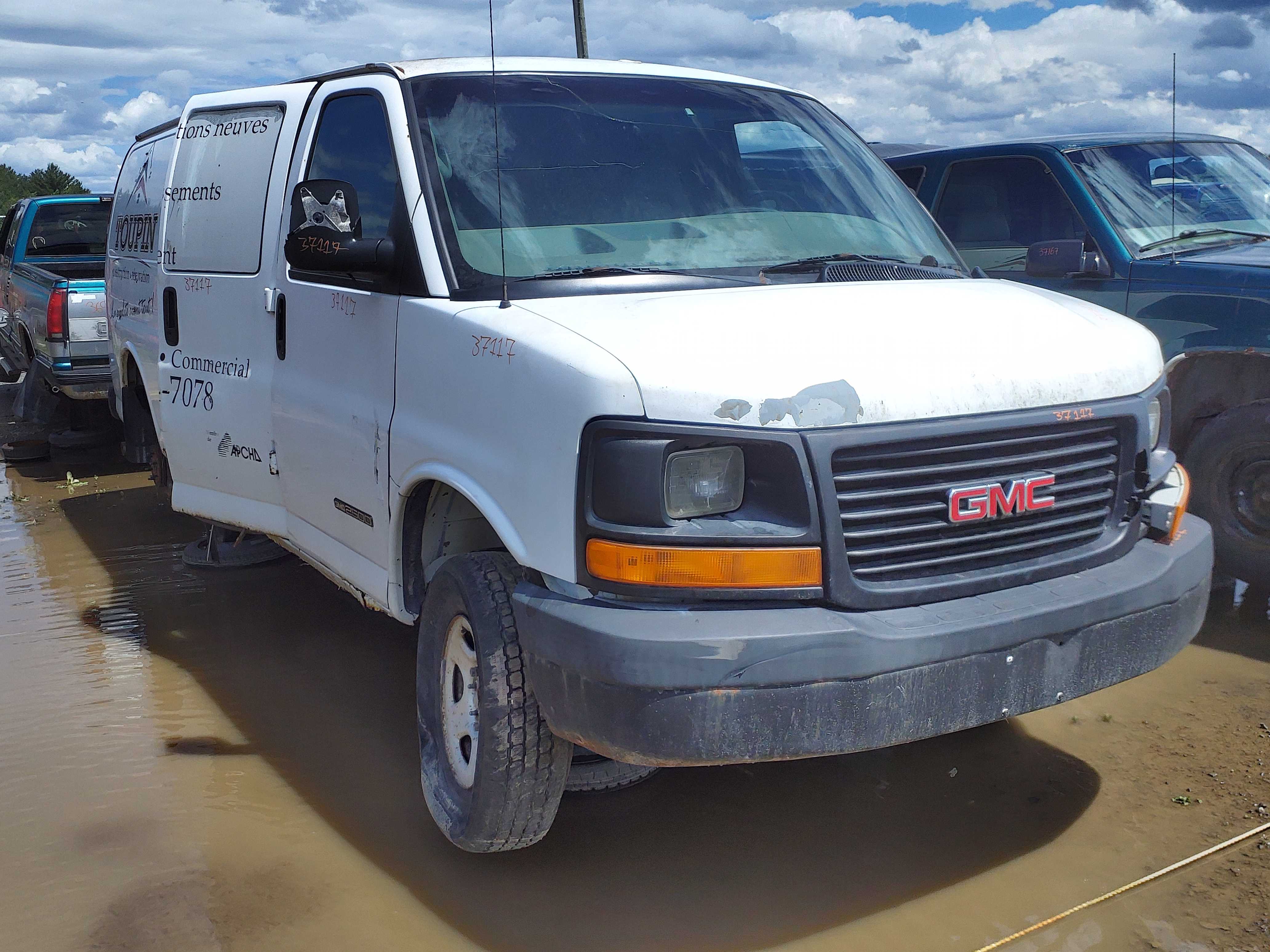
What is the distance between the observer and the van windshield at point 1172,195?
563cm

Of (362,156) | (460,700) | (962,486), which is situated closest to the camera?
(962,486)

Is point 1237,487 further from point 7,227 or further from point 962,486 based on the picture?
point 7,227

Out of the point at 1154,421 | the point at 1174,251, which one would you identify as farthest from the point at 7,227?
the point at 1154,421

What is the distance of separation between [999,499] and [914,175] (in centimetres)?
422

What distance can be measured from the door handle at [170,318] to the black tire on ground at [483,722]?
7.77 feet

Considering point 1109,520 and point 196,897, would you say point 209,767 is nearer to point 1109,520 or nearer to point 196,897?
point 196,897

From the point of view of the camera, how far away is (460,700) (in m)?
3.23

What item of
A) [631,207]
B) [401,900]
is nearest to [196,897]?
[401,900]

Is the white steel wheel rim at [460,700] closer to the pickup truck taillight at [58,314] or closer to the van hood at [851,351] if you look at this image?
the van hood at [851,351]

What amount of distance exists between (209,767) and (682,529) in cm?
221

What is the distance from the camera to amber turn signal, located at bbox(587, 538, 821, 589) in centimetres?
264

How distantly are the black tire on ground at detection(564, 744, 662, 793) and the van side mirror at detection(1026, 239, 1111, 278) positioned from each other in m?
2.94

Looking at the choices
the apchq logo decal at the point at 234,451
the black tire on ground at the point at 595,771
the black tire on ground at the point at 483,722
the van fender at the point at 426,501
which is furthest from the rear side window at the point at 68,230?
the black tire on ground at the point at 595,771

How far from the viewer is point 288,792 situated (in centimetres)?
381
